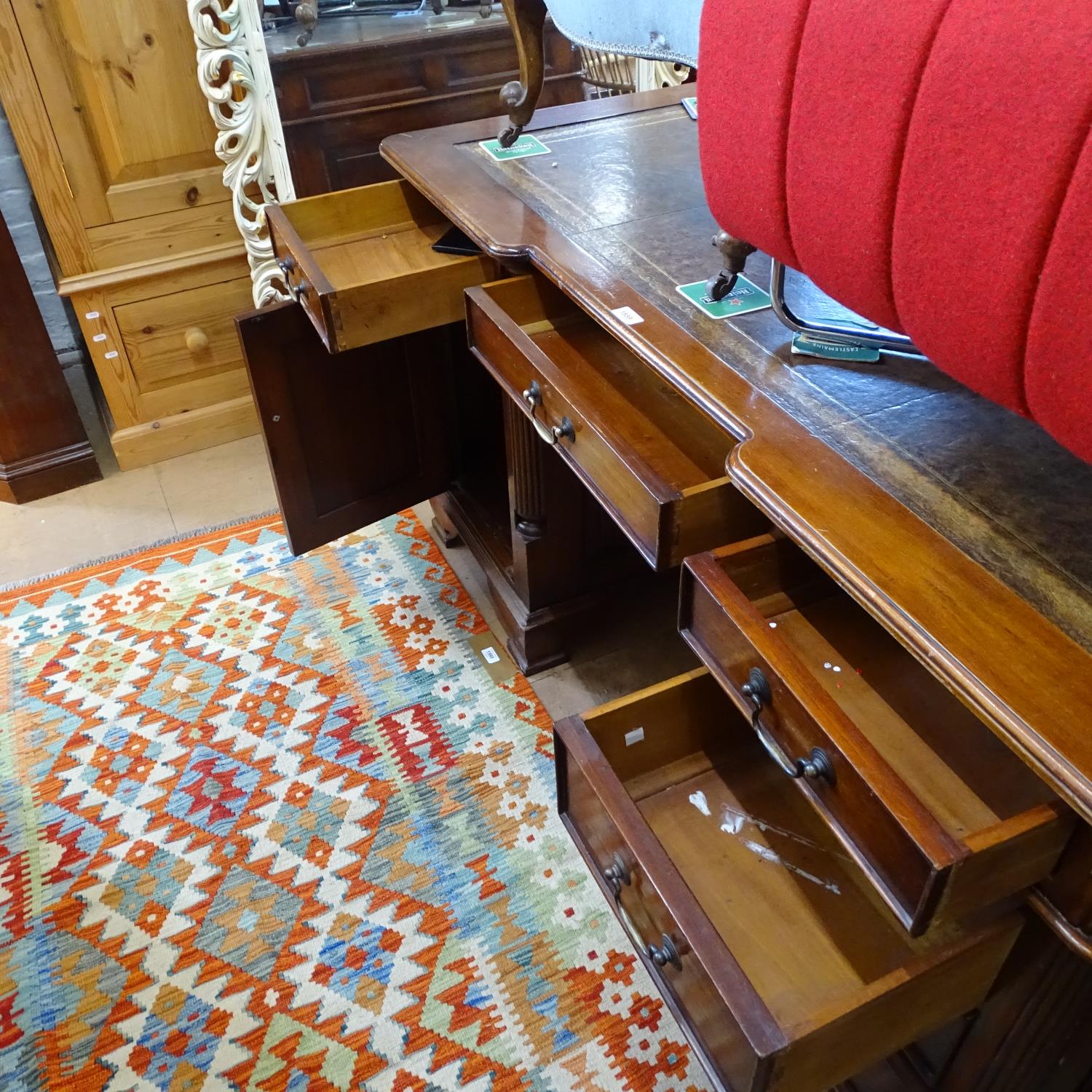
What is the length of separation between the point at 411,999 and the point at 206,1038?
0.26 metres

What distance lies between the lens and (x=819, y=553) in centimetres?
76

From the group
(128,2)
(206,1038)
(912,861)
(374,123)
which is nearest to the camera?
(912,861)

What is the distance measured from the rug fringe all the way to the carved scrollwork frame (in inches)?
19.8

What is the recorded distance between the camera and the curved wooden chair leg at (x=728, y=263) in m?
1.01

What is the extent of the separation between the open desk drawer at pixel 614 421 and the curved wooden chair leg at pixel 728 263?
14 centimetres

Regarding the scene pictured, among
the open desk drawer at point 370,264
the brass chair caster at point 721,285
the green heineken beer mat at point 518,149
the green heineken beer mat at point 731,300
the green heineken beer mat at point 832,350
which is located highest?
the green heineken beer mat at point 518,149

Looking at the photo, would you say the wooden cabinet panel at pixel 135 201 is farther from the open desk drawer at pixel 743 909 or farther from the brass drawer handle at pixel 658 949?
the brass drawer handle at pixel 658 949

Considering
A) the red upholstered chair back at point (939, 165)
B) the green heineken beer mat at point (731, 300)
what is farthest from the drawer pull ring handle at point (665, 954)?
the green heineken beer mat at point (731, 300)

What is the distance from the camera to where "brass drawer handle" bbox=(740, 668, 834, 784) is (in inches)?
29.5

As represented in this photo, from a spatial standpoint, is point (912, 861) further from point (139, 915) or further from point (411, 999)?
point (139, 915)

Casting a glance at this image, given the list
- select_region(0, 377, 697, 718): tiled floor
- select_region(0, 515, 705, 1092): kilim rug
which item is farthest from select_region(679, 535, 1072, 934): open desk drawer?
select_region(0, 377, 697, 718): tiled floor

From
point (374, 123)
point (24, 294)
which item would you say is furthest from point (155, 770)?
point (374, 123)

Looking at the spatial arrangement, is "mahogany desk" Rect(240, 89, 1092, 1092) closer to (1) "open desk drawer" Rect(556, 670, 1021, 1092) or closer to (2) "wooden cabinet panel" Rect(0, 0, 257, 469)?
(1) "open desk drawer" Rect(556, 670, 1021, 1092)

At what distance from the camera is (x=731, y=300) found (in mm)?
1096
